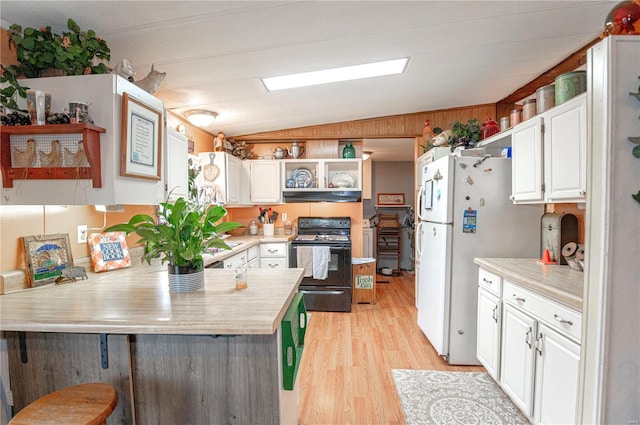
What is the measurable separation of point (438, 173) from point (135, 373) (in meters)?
2.51

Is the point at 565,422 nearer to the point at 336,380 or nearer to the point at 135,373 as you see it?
the point at 336,380

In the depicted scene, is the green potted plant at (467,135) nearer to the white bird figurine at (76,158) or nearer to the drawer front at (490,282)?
the drawer front at (490,282)

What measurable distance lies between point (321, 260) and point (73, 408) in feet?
9.29

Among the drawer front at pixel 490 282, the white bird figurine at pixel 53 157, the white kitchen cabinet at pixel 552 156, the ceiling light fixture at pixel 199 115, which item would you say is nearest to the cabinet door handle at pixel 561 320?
the drawer front at pixel 490 282

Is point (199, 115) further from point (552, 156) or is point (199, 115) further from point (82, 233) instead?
point (552, 156)

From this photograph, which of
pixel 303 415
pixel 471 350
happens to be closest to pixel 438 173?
pixel 471 350

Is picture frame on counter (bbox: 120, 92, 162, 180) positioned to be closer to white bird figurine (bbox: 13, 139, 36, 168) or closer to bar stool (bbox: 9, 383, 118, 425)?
white bird figurine (bbox: 13, 139, 36, 168)

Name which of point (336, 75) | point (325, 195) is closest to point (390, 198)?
point (325, 195)

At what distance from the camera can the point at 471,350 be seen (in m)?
2.56

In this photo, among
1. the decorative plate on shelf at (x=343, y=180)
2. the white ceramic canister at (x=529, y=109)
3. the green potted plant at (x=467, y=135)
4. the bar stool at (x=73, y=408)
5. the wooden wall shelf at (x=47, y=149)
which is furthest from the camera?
→ the decorative plate on shelf at (x=343, y=180)

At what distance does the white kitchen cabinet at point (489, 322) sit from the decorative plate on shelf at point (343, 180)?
218 centimetres

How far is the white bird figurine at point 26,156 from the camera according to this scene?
1.37m

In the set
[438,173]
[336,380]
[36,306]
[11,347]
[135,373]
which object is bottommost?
[336,380]

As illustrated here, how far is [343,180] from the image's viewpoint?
166 inches
